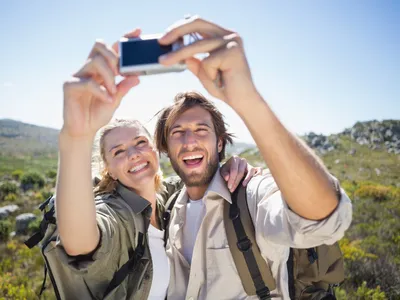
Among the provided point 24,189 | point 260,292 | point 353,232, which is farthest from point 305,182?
point 24,189

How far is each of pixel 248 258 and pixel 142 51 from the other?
140cm

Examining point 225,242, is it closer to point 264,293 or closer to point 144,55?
point 264,293

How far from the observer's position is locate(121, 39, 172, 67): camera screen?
114 cm

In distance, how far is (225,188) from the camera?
220 centimetres

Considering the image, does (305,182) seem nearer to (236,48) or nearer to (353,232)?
(236,48)

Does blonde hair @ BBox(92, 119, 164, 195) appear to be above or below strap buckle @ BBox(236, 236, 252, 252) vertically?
above

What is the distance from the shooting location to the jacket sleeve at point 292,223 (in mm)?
1274

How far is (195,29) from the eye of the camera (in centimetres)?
113

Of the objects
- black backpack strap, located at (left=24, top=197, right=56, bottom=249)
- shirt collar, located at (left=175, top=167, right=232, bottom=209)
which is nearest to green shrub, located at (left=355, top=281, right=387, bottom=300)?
shirt collar, located at (left=175, top=167, right=232, bottom=209)

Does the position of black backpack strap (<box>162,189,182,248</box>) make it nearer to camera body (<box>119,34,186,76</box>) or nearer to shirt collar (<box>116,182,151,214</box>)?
shirt collar (<box>116,182,151,214</box>)

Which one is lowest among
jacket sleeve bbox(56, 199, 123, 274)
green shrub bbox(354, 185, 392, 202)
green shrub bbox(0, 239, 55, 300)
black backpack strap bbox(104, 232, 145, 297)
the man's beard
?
green shrub bbox(354, 185, 392, 202)

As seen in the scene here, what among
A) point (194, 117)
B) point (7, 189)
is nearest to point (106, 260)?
point (194, 117)

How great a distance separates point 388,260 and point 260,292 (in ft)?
19.7

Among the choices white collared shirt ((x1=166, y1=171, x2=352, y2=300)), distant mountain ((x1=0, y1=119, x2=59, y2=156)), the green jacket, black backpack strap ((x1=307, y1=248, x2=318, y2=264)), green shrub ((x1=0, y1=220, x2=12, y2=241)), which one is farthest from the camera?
distant mountain ((x1=0, y1=119, x2=59, y2=156))
